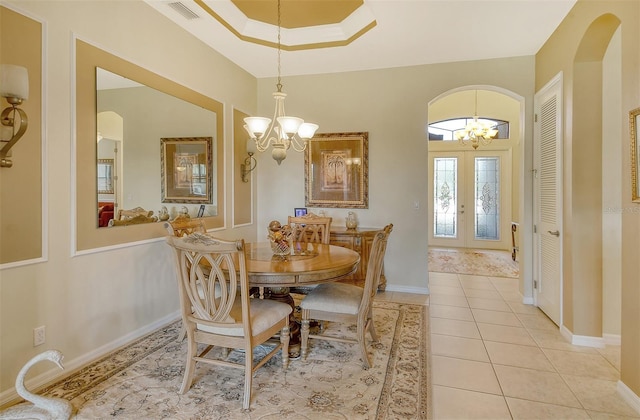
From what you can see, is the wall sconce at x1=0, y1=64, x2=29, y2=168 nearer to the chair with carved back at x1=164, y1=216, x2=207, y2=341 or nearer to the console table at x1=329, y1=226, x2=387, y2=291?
the chair with carved back at x1=164, y1=216, x2=207, y2=341

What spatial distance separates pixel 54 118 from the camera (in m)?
2.17

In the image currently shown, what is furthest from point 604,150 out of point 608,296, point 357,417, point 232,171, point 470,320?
point 232,171

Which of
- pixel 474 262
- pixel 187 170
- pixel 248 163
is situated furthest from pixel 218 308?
pixel 474 262

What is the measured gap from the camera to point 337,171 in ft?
14.9

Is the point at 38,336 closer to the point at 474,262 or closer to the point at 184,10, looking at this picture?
the point at 184,10

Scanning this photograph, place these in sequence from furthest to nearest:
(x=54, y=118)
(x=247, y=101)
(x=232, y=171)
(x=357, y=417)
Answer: (x=247, y=101) < (x=232, y=171) < (x=54, y=118) < (x=357, y=417)

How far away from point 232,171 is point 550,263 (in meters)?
3.77

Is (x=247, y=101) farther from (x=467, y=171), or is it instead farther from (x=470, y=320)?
(x=467, y=171)

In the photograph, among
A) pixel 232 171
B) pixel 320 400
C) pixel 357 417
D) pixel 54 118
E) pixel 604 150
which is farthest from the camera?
pixel 232 171

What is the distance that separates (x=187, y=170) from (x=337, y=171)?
197cm

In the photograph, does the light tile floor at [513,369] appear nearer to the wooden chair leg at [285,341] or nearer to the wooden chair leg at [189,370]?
the wooden chair leg at [285,341]

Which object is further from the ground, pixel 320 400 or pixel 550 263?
pixel 550 263

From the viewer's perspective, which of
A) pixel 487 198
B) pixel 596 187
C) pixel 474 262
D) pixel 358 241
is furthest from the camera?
pixel 487 198

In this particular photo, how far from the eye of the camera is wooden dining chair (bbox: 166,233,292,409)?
1840 mm
